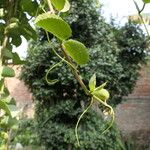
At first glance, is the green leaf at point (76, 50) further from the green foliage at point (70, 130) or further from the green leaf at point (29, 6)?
the green foliage at point (70, 130)

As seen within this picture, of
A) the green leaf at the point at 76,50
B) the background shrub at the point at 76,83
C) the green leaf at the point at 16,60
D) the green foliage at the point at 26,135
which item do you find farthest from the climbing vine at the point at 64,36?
the green foliage at the point at 26,135

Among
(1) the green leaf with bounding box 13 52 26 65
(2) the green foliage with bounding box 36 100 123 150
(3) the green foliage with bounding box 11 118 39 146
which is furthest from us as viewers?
(3) the green foliage with bounding box 11 118 39 146

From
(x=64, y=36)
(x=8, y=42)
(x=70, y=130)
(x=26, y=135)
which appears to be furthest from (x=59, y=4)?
(x=26, y=135)

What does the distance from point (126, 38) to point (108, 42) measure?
1.19ft

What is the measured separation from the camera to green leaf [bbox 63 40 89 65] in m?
0.30

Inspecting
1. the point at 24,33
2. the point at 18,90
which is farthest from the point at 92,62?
the point at 24,33

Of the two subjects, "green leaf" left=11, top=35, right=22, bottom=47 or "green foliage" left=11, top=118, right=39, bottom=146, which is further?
"green foliage" left=11, top=118, right=39, bottom=146

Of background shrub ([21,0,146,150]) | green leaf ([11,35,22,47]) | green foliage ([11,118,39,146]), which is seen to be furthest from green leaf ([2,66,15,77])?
green foliage ([11,118,39,146])

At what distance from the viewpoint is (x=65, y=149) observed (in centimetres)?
462

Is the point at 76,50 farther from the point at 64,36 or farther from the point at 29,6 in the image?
the point at 29,6

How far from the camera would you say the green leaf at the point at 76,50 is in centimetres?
30

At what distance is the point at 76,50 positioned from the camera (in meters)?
0.31

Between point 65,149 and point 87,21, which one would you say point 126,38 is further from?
point 65,149

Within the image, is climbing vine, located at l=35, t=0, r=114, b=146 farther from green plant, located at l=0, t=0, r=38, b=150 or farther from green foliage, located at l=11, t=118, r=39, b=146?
green foliage, located at l=11, t=118, r=39, b=146
